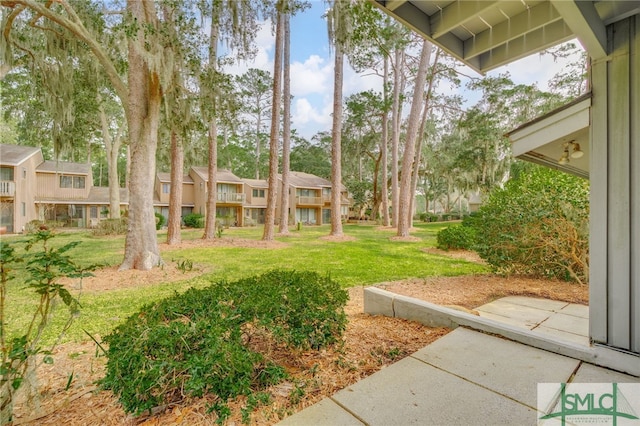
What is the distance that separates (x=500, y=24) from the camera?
3127 mm

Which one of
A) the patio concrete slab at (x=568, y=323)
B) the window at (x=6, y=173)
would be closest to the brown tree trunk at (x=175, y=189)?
the patio concrete slab at (x=568, y=323)

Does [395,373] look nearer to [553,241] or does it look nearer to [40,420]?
[40,420]

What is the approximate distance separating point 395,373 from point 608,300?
5.70ft

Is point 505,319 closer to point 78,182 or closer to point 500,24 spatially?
point 500,24

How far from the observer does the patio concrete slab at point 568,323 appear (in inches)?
127

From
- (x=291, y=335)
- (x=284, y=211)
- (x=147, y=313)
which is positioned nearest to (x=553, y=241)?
(x=291, y=335)

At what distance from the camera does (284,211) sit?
1614cm

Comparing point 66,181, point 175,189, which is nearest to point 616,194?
point 175,189

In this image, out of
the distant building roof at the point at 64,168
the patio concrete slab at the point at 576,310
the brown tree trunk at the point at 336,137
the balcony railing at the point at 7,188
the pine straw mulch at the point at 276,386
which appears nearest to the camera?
the pine straw mulch at the point at 276,386

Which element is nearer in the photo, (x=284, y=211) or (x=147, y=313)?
(x=147, y=313)

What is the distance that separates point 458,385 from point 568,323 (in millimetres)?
2654

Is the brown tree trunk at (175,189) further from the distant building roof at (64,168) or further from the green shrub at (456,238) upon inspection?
the distant building roof at (64,168)

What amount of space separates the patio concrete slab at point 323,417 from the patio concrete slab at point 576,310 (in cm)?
386

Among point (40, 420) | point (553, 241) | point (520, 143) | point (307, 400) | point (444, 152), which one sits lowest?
point (40, 420)
